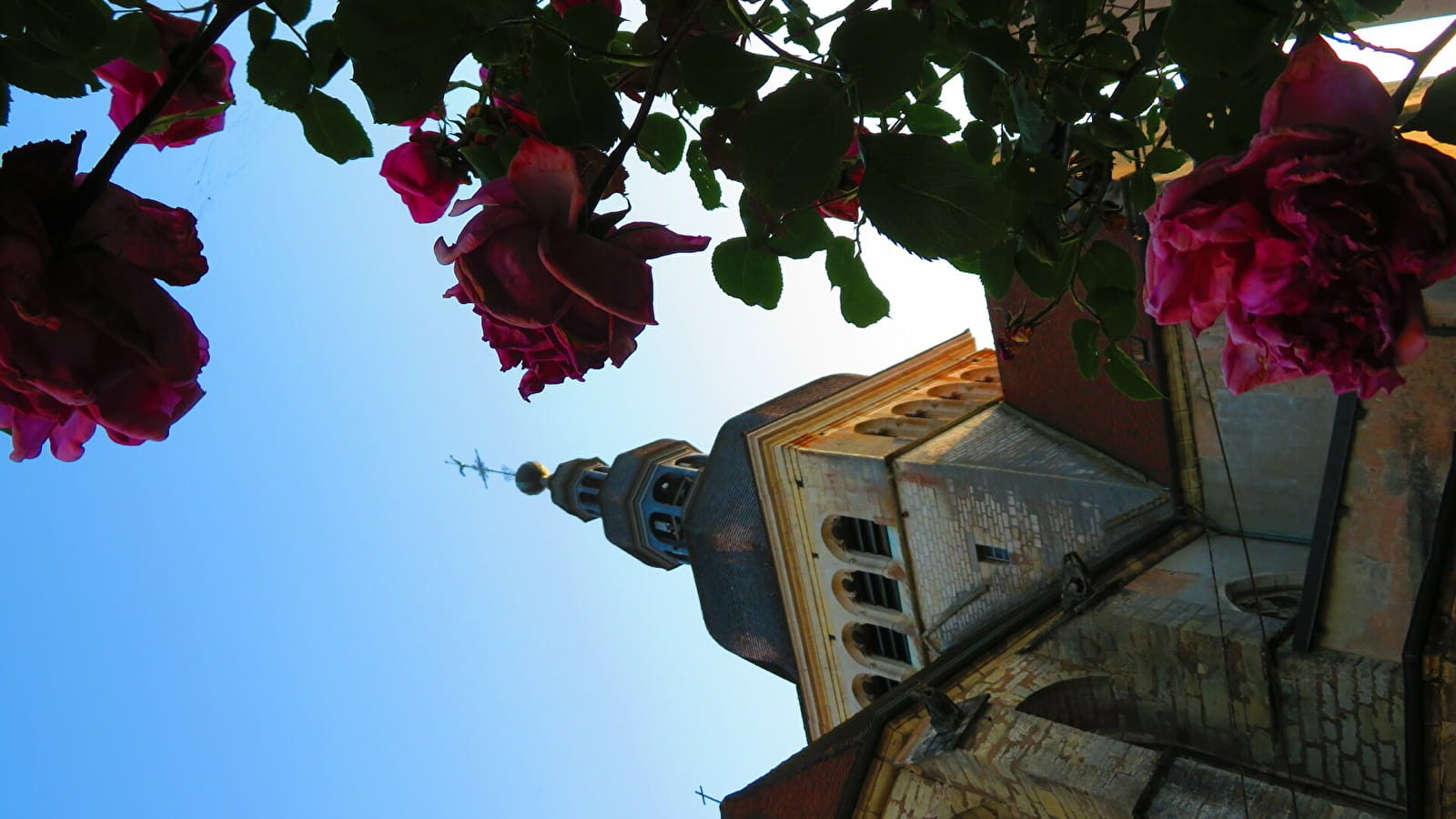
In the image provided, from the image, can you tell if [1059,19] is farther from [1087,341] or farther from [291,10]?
[291,10]

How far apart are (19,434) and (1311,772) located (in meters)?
11.4

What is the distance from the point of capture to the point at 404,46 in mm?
1614

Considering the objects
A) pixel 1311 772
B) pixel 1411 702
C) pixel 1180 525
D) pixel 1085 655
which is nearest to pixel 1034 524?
pixel 1180 525

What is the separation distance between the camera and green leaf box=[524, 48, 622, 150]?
1773 millimetres

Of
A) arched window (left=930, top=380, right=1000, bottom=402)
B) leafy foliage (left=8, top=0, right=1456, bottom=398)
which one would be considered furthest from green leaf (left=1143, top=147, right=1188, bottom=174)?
Answer: arched window (left=930, top=380, right=1000, bottom=402)

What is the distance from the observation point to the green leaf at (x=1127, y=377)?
7.95 feet

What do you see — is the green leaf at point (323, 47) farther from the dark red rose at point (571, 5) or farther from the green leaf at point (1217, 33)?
the green leaf at point (1217, 33)

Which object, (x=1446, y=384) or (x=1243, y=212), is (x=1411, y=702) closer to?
(x=1446, y=384)

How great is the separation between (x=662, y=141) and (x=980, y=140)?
884mm

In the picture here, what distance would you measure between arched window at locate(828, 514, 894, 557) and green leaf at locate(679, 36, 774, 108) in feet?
54.9

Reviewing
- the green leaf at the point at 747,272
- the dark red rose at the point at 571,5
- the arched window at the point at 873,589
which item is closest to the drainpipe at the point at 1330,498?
the green leaf at the point at 747,272

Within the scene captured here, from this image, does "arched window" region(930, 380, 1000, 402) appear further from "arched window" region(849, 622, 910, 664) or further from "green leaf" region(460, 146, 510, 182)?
"green leaf" region(460, 146, 510, 182)

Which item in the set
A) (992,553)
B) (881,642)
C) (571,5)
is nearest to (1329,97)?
(571,5)

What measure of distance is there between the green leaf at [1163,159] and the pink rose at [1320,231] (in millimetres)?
1276
